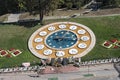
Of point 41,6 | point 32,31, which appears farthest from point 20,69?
point 41,6

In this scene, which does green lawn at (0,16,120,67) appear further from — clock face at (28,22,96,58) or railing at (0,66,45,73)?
railing at (0,66,45,73)

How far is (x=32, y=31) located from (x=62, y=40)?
492 cm

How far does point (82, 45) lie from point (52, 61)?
4925 millimetres

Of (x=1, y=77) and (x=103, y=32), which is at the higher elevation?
(x=103, y=32)

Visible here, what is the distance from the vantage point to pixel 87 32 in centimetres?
4584

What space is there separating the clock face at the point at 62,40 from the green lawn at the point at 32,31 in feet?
2.45

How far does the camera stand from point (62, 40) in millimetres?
44625

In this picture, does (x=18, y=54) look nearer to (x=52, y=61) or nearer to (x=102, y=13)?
(x=52, y=61)

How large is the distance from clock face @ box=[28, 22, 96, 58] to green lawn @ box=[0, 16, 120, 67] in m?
0.75

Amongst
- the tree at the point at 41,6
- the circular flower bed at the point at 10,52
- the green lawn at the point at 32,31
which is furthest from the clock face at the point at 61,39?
the tree at the point at 41,6

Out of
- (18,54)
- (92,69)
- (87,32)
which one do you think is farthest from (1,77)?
(87,32)

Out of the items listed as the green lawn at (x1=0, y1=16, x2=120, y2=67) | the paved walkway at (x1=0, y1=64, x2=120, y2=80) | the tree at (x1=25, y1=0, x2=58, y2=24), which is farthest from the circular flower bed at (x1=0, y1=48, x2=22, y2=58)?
the tree at (x1=25, y1=0, x2=58, y2=24)

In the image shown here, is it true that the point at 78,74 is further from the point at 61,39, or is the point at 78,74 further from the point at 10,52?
the point at 10,52

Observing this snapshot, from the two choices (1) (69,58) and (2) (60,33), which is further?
(2) (60,33)
